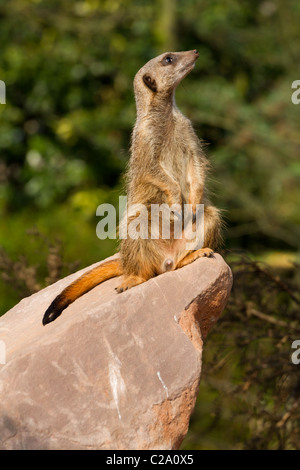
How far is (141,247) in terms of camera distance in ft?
11.8

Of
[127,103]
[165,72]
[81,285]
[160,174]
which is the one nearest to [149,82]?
[165,72]

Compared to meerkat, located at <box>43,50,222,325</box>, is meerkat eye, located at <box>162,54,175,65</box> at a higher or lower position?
higher

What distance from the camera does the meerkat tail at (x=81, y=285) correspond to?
3283mm

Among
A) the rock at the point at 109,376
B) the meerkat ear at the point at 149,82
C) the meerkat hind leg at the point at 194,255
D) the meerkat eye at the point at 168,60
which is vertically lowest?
the rock at the point at 109,376

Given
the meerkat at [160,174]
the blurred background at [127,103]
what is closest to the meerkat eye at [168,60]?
the meerkat at [160,174]

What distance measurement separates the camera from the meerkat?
358cm

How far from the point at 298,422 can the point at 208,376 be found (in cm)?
72

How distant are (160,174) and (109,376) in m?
1.34

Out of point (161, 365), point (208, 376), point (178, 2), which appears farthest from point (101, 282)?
point (178, 2)

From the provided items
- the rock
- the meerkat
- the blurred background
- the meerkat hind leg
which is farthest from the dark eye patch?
the blurred background

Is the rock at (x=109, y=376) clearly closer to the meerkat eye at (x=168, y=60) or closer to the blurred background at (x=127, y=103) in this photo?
the meerkat eye at (x=168, y=60)

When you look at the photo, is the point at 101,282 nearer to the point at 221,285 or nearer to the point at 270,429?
the point at 221,285

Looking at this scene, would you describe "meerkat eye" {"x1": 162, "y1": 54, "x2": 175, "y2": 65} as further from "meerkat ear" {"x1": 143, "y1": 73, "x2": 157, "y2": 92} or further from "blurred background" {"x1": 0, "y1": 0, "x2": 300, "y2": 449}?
"blurred background" {"x1": 0, "y1": 0, "x2": 300, "y2": 449}

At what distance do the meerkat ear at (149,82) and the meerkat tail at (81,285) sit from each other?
1014 mm
